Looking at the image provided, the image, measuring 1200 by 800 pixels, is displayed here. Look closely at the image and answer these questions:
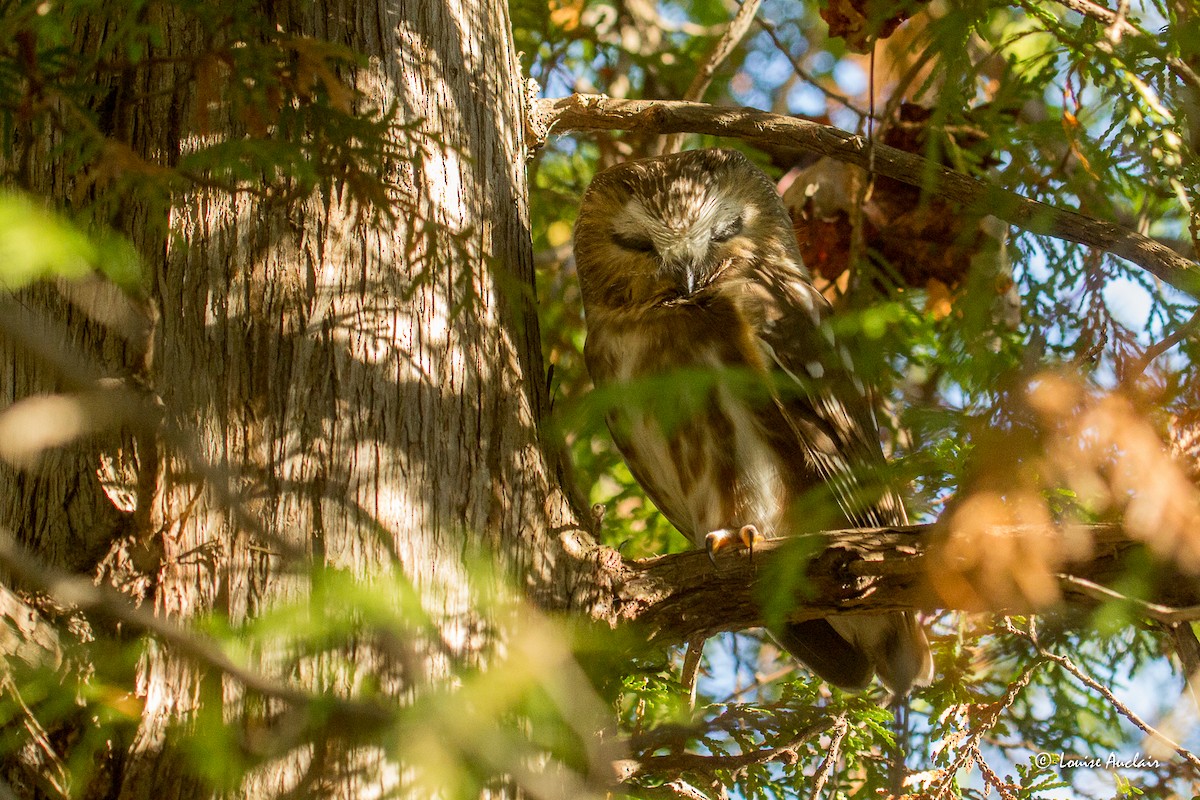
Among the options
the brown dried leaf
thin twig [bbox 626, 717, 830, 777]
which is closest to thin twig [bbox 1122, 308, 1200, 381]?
thin twig [bbox 626, 717, 830, 777]

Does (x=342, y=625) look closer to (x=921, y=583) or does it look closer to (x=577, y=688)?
(x=577, y=688)

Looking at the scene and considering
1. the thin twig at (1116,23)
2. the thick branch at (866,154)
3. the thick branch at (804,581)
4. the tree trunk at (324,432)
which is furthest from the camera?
the thin twig at (1116,23)

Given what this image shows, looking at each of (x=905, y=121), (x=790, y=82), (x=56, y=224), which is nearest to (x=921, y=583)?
(x=56, y=224)

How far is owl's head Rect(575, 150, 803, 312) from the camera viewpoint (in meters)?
3.28

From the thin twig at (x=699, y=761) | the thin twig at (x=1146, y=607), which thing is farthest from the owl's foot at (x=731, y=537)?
the thin twig at (x=1146, y=607)

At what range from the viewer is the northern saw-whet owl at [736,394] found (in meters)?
2.96

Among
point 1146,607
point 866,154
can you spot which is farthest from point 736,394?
point 1146,607

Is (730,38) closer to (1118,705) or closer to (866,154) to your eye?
(866,154)

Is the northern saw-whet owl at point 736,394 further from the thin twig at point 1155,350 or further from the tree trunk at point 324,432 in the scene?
the thin twig at point 1155,350

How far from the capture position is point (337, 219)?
2168mm

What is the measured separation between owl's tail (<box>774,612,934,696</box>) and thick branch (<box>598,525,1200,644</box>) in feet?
2.76

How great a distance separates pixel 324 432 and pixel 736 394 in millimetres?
1212

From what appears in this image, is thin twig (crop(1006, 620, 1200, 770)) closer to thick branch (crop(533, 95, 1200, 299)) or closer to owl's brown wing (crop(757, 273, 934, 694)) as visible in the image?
owl's brown wing (crop(757, 273, 934, 694))

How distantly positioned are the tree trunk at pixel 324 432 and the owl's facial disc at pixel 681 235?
36.1 inches
